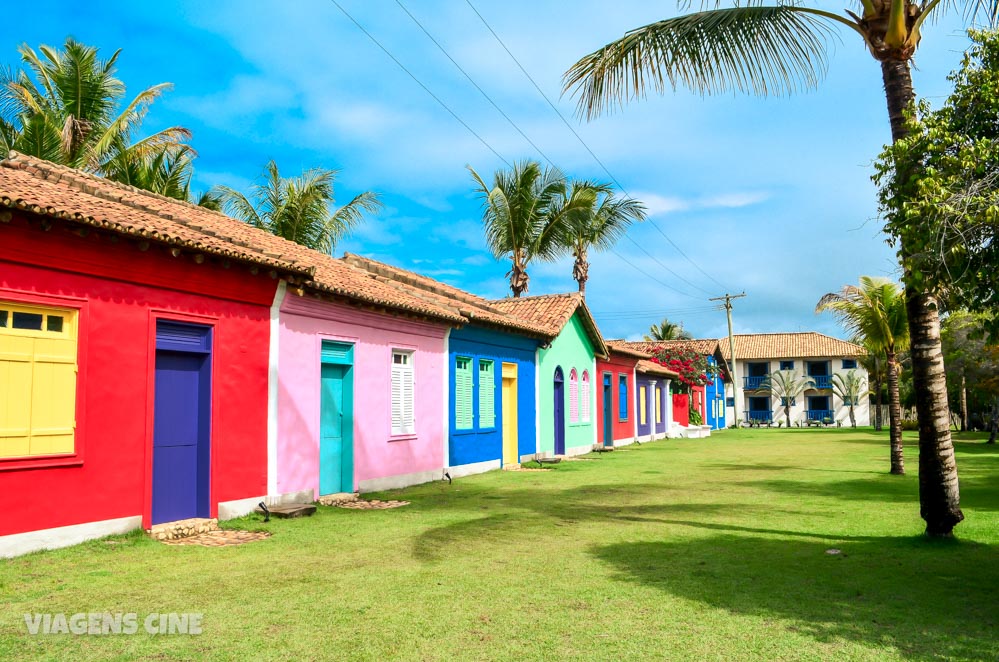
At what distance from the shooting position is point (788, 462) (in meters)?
20.2

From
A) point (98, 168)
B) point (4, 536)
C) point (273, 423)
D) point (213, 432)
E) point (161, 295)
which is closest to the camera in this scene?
point (4, 536)

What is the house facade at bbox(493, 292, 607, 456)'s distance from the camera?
21.0 metres

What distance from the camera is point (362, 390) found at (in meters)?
13.0

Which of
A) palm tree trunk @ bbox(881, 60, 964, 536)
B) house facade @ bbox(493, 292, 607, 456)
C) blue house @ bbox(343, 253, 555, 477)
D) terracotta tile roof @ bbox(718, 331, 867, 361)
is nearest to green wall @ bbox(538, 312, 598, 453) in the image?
house facade @ bbox(493, 292, 607, 456)

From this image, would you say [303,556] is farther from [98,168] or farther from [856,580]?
[98,168]

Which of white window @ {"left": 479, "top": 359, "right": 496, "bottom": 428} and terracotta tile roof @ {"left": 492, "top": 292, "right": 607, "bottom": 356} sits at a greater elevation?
terracotta tile roof @ {"left": 492, "top": 292, "right": 607, "bottom": 356}

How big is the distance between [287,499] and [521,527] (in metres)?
3.68

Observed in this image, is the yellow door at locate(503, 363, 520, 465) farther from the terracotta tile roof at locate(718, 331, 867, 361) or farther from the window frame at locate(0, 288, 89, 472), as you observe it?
the terracotta tile roof at locate(718, 331, 867, 361)

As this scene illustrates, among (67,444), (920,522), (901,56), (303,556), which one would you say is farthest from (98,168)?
(920,522)

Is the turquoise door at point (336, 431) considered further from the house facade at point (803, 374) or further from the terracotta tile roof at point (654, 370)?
the house facade at point (803, 374)

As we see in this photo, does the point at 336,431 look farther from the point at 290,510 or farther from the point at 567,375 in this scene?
the point at 567,375

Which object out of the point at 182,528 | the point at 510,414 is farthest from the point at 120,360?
the point at 510,414

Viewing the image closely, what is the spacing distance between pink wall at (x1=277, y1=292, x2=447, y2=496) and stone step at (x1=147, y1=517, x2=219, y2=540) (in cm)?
164

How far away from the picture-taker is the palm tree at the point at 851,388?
182 feet
